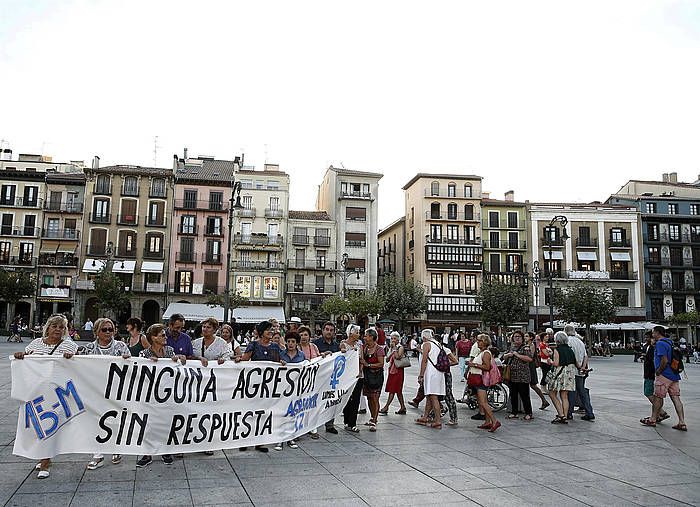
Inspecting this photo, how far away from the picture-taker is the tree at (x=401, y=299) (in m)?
53.6

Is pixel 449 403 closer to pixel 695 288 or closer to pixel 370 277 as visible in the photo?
pixel 370 277

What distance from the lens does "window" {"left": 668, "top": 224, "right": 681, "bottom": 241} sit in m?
63.3

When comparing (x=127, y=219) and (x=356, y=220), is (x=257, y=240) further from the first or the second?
(x=127, y=219)

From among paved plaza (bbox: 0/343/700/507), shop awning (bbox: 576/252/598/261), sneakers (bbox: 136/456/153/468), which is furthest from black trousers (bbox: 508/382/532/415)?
shop awning (bbox: 576/252/598/261)

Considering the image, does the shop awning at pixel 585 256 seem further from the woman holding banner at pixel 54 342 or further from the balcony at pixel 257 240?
the woman holding banner at pixel 54 342

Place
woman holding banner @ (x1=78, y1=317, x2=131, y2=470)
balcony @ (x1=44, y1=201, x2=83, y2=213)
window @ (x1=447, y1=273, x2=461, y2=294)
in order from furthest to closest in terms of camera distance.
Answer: window @ (x1=447, y1=273, x2=461, y2=294)
balcony @ (x1=44, y1=201, x2=83, y2=213)
woman holding banner @ (x1=78, y1=317, x2=131, y2=470)

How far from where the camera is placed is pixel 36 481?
5.80 metres

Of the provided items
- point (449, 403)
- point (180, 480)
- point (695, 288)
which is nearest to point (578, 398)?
point (449, 403)

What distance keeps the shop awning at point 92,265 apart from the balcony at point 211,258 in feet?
29.0

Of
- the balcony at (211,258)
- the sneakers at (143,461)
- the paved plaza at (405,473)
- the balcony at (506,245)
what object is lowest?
the paved plaza at (405,473)

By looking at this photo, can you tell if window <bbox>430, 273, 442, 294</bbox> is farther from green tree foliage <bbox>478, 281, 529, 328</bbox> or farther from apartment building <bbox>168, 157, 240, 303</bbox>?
apartment building <bbox>168, 157, 240, 303</bbox>

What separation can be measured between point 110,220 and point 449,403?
50008 mm

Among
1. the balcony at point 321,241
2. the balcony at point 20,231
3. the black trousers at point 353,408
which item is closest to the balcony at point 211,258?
the balcony at point 321,241

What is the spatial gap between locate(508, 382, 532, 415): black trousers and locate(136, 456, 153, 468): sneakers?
7.14 metres
